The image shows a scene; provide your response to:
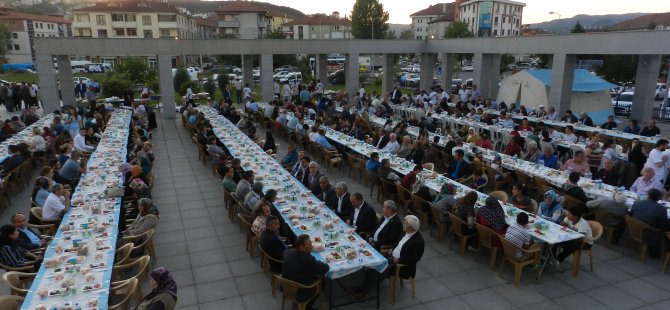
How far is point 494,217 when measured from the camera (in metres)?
7.64

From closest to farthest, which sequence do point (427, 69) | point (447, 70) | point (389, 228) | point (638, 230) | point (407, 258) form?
point (407, 258)
point (389, 228)
point (638, 230)
point (447, 70)
point (427, 69)

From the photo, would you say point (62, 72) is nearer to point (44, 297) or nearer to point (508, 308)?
point (44, 297)

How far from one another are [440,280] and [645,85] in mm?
16880

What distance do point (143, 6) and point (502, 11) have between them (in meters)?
71.1

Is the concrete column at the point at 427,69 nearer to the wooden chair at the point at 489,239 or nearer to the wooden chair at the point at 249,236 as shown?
the wooden chair at the point at 489,239

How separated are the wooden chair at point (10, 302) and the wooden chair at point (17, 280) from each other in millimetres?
230

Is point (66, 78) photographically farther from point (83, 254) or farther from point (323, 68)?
point (83, 254)

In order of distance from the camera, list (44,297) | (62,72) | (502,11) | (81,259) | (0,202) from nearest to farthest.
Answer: (44,297)
(81,259)
(0,202)
(62,72)
(502,11)

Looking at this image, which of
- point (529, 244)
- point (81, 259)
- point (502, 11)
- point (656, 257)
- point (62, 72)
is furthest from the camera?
point (502, 11)

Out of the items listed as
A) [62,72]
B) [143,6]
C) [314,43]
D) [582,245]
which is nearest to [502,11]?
[143,6]

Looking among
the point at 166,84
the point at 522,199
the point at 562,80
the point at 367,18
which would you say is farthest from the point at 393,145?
the point at 367,18

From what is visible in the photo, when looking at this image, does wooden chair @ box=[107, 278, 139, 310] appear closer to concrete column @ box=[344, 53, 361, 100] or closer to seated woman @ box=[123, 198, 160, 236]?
seated woman @ box=[123, 198, 160, 236]

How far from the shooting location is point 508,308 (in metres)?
6.68

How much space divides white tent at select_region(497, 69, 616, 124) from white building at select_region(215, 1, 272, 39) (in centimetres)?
6333
